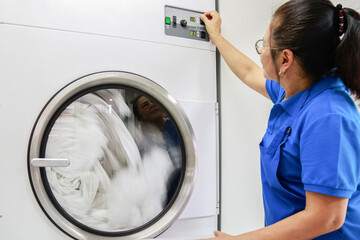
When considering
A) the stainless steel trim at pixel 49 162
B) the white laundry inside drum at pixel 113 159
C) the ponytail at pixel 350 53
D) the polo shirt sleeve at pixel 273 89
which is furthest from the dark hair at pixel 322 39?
the stainless steel trim at pixel 49 162

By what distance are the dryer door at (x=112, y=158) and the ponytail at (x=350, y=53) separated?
0.60 metres

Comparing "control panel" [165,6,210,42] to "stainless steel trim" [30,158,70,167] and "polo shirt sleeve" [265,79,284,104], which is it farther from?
"stainless steel trim" [30,158,70,167]

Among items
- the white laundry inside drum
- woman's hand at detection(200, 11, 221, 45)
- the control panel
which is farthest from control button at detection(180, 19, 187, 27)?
the white laundry inside drum

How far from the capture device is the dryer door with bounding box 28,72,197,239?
104cm

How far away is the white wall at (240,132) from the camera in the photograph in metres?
1.37

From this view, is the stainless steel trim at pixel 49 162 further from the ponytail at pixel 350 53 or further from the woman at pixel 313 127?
the ponytail at pixel 350 53

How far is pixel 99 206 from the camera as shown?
1129mm

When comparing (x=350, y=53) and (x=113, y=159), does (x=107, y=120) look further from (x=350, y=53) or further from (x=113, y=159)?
(x=350, y=53)

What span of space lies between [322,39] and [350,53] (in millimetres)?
83

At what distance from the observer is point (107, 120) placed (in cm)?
117

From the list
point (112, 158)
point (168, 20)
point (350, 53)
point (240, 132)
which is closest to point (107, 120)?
point (112, 158)

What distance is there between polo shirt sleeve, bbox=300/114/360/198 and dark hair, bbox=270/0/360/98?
0.17 m

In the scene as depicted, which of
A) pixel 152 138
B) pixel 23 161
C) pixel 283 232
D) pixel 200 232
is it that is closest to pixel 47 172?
pixel 23 161

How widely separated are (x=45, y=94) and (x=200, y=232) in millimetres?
821
